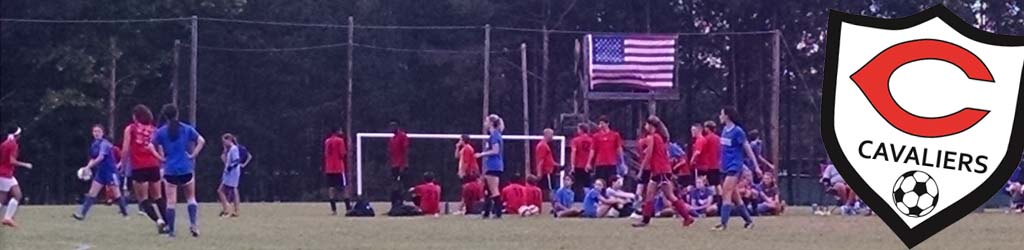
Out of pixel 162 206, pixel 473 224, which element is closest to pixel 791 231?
pixel 473 224

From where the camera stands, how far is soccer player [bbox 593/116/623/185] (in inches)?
1094

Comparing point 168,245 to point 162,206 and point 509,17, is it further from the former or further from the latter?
point 509,17

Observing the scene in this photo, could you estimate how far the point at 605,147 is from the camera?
27969 millimetres

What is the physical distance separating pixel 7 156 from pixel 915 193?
56.1 feet

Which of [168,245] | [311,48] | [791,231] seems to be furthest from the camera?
[311,48]

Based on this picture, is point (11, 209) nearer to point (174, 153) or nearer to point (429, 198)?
Result: point (174, 153)

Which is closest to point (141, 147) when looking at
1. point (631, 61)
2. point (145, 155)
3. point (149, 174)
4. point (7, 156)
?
point (145, 155)

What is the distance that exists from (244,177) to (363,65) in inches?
270

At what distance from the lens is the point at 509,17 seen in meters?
62.5

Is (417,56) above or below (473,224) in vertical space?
above

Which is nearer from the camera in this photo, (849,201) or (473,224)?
(473,224)

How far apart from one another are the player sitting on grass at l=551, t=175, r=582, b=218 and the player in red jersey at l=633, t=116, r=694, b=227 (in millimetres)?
4474

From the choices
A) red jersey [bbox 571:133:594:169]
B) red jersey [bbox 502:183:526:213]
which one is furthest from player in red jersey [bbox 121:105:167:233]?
red jersey [bbox 502:183:526:213]

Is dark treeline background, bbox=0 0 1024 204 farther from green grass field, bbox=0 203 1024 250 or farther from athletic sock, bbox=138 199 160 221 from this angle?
athletic sock, bbox=138 199 160 221
